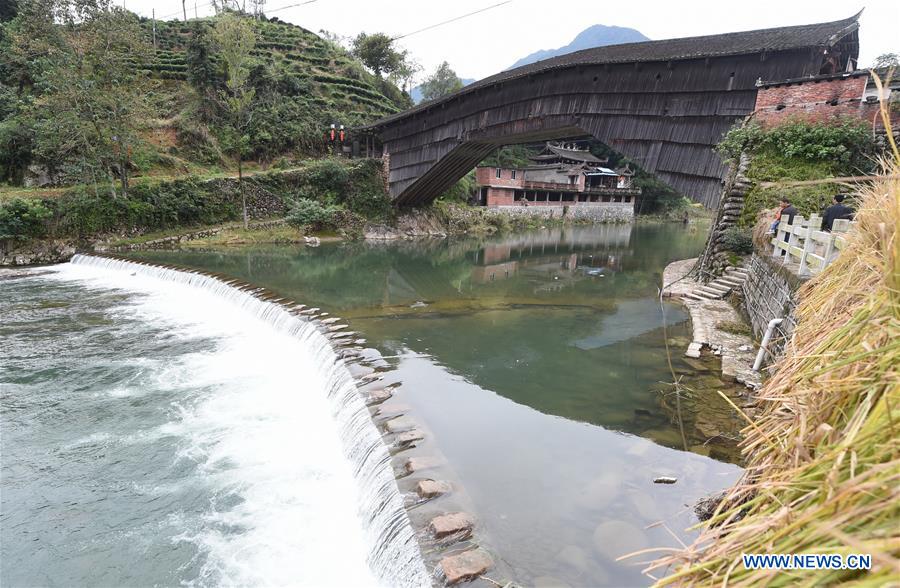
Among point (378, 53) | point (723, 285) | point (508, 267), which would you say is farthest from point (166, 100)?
point (723, 285)

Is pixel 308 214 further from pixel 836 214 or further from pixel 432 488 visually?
pixel 836 214

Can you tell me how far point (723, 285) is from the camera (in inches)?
440

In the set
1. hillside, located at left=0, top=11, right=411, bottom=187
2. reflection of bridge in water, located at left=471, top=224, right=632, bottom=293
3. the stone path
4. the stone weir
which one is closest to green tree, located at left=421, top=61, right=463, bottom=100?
hillside, located at left=0, top=11, right=411, bottom=187

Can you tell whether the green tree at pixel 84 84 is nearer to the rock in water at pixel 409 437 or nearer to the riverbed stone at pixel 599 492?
the rock in water at pixel 409 437

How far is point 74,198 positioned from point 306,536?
72.2 feet

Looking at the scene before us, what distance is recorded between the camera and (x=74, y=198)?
1958 cm

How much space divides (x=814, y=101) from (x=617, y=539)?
13.2 m

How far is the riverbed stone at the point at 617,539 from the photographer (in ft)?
12.6

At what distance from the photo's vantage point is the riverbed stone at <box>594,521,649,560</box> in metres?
3.85

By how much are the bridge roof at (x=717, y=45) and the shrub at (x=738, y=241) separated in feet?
18.2

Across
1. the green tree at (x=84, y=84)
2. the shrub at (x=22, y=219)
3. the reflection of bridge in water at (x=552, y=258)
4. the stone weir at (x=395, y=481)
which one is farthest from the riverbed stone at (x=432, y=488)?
the green tree at (x=84, y=84)

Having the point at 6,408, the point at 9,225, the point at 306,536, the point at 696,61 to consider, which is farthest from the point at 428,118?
the point at 306,536

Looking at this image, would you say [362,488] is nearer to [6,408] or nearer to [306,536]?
[306,536]

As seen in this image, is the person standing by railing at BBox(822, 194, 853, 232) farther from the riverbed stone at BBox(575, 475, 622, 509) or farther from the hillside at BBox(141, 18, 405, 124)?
the hillside at BBox(141, 18, 405, 124)
